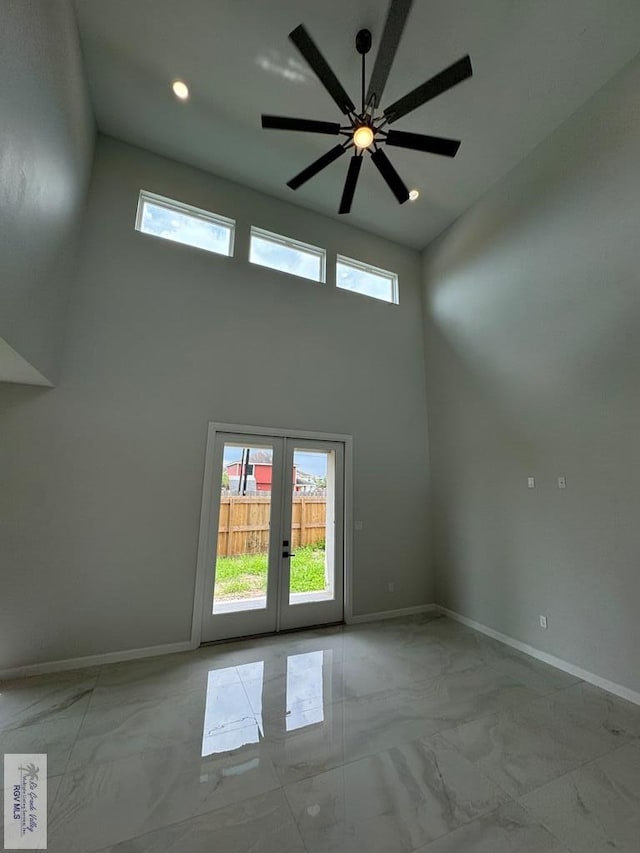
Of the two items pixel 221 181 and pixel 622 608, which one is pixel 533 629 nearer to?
pixel 622 608

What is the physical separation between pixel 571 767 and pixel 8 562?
4631mm

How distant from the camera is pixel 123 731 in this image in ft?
8.04

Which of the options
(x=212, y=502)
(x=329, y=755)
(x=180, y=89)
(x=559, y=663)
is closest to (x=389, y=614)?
(x=559, y=663)

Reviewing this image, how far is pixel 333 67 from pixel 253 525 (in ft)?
16.0

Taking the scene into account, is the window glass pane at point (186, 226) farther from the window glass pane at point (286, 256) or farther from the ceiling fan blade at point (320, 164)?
the ceiling fan blade at point (320, 164)

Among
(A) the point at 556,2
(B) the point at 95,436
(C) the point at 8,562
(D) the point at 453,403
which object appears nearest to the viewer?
(A) the point at 556,2

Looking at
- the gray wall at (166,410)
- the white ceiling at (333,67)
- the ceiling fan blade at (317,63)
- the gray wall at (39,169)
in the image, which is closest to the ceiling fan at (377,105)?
the ceiling fan blade at (317,63)

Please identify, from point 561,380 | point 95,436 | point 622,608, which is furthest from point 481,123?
point 95,436

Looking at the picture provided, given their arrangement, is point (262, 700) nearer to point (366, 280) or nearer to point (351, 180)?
point (351, 180)

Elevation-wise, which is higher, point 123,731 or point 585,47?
point 585,47

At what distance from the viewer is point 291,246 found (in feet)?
16.8

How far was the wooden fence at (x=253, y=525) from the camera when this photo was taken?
4.09 metres

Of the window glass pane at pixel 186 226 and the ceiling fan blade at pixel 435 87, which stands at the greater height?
the window glass pane at pixel 186 226

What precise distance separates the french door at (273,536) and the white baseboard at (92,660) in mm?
327
